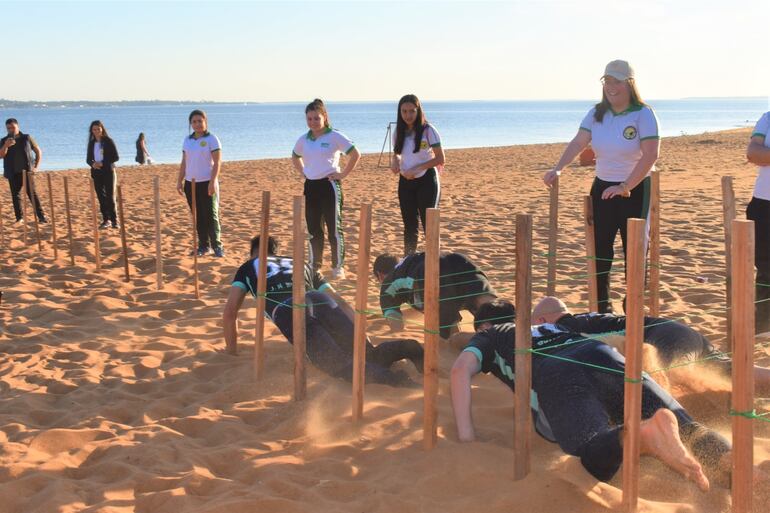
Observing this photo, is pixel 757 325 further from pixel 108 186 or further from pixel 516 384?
pixel 108 186

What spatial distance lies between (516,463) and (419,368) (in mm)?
1437

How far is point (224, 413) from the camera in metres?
4.00

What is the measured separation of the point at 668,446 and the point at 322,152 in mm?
4524

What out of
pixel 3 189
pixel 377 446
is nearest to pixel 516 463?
pixel 377 446

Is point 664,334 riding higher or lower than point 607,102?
lower

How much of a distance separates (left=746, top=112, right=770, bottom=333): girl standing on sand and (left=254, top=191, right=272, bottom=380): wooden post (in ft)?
8.72

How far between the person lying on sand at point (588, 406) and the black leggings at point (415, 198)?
2950mm

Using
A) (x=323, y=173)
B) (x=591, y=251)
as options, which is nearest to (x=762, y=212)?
(x=591, y=251)

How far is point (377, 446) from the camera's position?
350 cm

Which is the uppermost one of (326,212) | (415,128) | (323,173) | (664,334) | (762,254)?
(415,128)

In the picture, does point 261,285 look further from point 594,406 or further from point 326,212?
point 326,212

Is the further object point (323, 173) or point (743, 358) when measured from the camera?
point (323, 173)

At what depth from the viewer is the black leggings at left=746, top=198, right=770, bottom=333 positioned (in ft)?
14.6

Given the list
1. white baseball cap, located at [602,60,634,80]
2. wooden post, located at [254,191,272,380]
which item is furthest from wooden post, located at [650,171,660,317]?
wooden post, located at [254,191,272,380]
